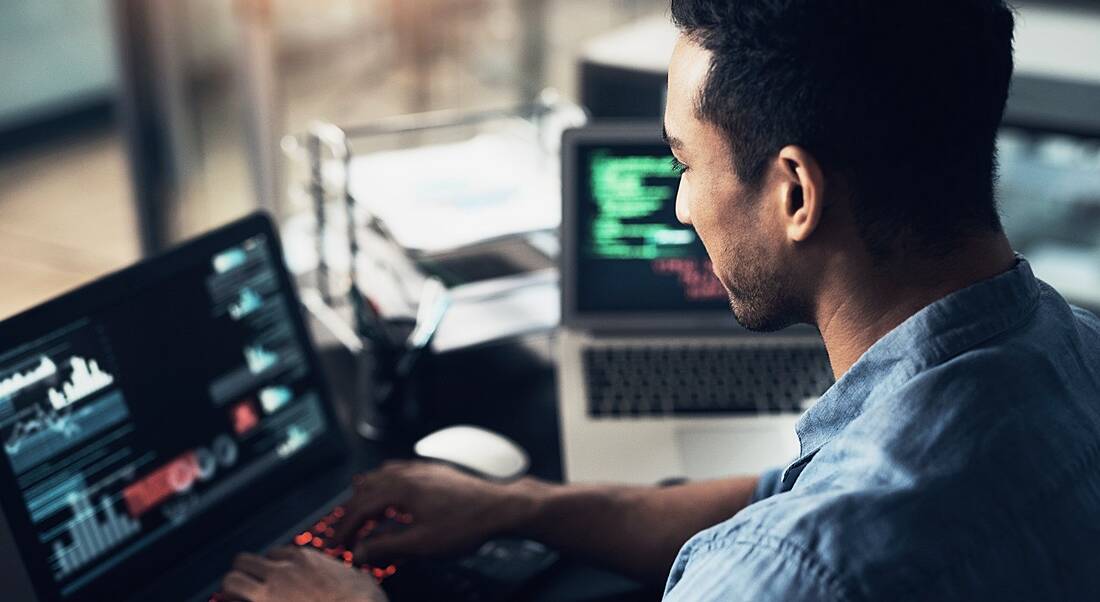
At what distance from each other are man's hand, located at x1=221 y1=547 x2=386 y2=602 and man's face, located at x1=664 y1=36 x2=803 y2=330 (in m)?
0.45

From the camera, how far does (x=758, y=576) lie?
0.79 m

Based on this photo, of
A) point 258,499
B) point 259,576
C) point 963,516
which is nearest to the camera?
point 963,516

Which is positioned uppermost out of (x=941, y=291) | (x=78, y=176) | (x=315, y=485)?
(x=941, y=291)

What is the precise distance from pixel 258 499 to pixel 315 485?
0.09m

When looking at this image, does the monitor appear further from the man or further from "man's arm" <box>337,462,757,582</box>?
the man

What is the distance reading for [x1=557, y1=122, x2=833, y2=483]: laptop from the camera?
1.55 meters

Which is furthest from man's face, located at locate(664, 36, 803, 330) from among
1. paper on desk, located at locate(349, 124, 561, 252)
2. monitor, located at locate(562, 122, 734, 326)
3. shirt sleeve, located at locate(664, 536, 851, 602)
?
paper on desk, located at locate(349, 124, 561, 252)

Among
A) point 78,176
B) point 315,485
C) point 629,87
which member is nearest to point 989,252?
point 315,485

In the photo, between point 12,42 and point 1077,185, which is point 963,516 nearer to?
point 1077,185

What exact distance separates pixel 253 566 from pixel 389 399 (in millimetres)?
395

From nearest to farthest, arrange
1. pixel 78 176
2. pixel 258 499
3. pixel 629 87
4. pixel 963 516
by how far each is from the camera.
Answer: pixel 963 516 → pixel 258 499 → pixel 629 87 → pixel 78 176

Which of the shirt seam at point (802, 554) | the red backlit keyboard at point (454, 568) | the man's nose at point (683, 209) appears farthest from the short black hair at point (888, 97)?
the red backlit keyboard at point (454, 568)

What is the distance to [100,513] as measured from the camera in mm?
1195

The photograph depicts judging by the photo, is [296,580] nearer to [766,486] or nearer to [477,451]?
[477,451]
